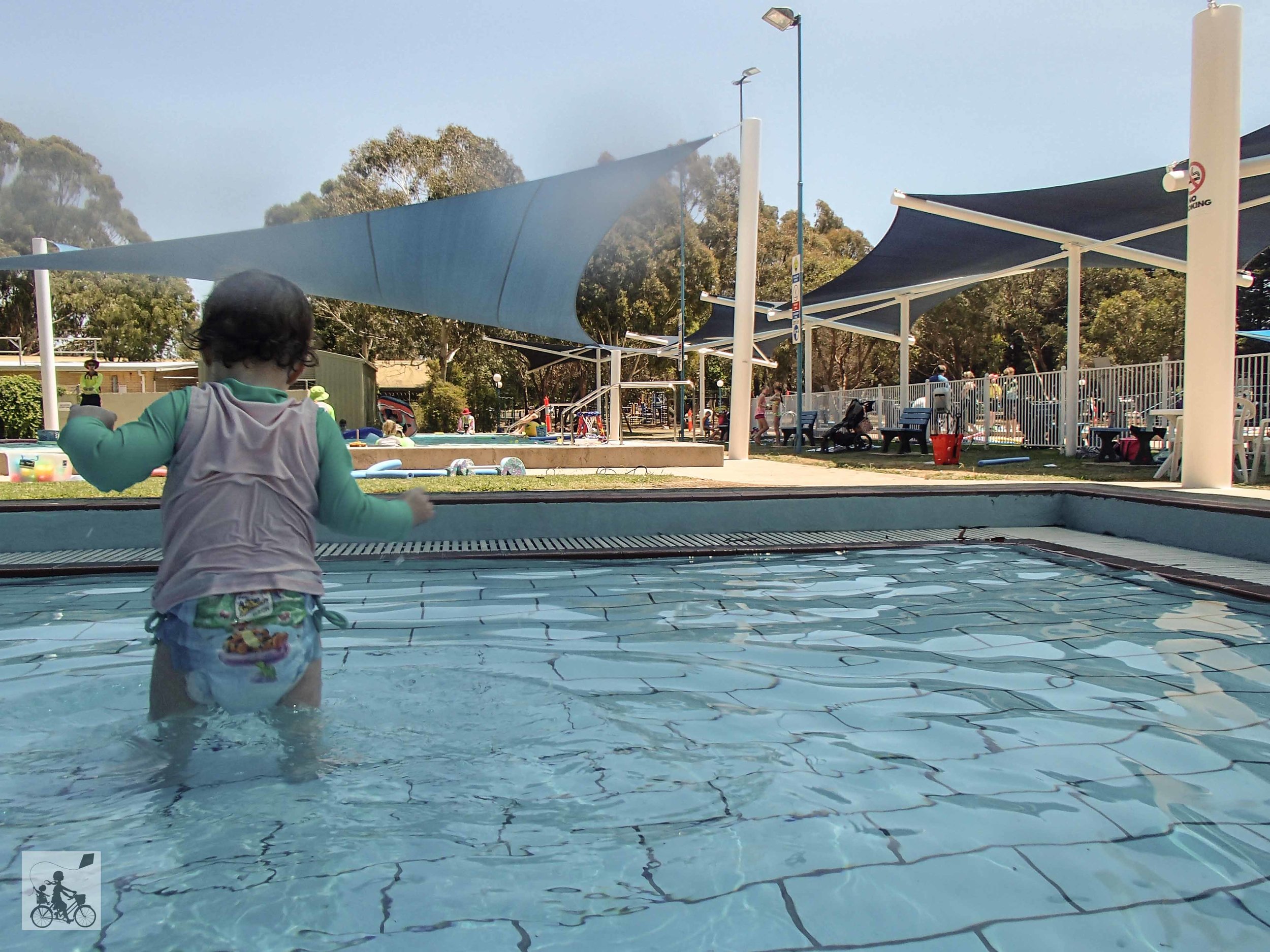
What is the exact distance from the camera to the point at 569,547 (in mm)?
5656

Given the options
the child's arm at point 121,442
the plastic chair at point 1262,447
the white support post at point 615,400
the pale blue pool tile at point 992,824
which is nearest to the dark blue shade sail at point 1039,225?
the plastic chair at point 1262,447

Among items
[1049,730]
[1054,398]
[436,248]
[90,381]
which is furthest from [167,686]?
[1054,398]

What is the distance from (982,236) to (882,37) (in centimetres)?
300

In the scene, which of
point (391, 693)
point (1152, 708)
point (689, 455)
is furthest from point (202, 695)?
point (689, 455)

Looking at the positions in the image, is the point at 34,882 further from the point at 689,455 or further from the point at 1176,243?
the point at 1176,243

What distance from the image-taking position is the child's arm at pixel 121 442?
1696 mm

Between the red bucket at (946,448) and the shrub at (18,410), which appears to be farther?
the shrub at (18,410)

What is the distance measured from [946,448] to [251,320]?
1071 cm

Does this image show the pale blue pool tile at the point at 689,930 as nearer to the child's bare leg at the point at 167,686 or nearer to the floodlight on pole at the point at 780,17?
the child's bare leg at the point at 167,686

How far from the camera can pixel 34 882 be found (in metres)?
1.68

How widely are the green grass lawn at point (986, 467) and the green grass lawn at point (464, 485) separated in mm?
2915

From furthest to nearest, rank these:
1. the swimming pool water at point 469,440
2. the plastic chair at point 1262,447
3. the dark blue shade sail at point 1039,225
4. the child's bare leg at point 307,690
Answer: the swimming pool water at point 469,440 → the dark blue shade sail at point 1039,225 → the plastic chair at point 1262,447 → the child's bare leg at point 307,690

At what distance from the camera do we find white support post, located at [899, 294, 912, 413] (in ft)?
55.6

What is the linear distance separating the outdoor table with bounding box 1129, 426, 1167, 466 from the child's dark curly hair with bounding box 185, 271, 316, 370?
36.8ft
